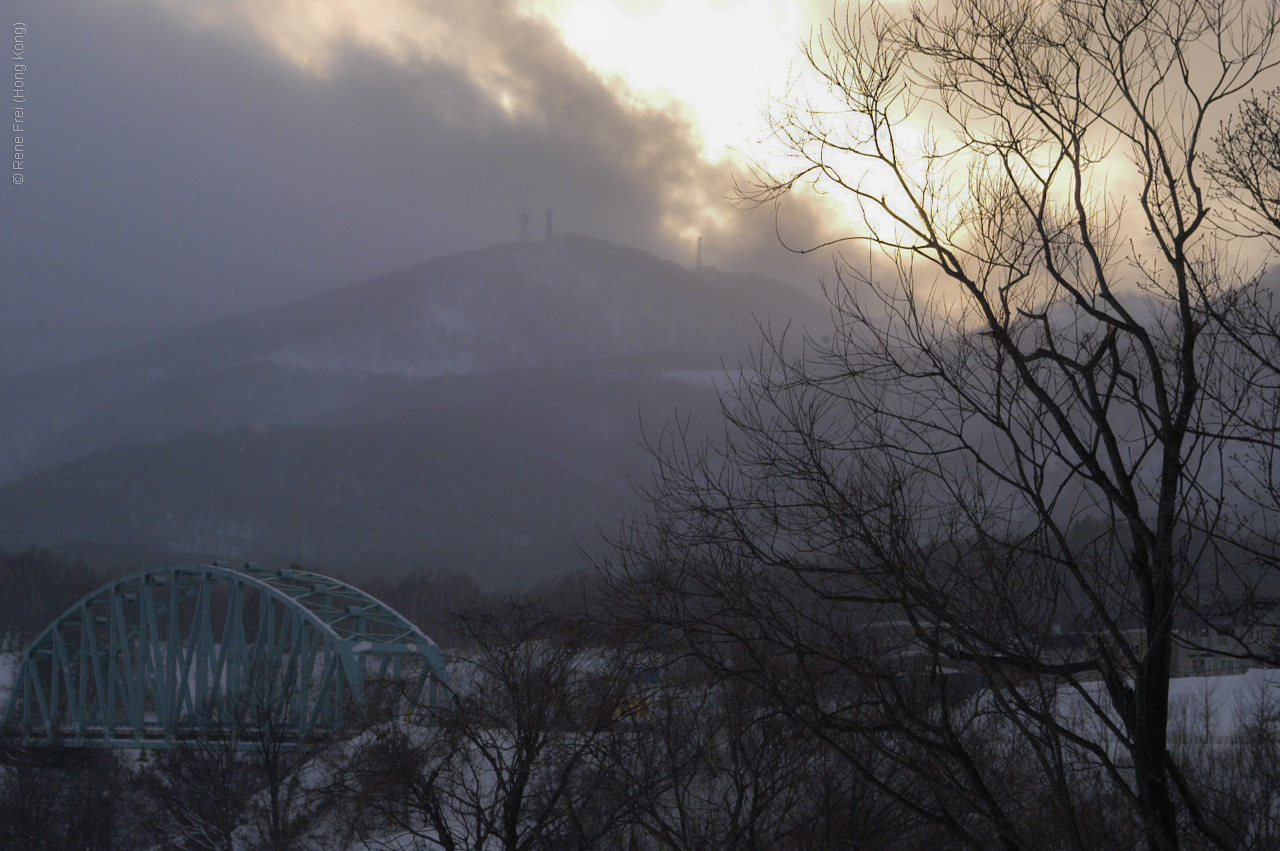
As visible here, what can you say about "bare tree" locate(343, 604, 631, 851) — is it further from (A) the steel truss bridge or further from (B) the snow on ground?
(A) the steel truss bridge

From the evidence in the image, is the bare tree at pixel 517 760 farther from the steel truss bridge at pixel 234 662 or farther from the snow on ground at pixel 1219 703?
the steel truss bridge at pixel 234 662

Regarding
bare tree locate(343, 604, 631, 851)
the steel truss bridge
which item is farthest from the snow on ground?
the steel truss bridge

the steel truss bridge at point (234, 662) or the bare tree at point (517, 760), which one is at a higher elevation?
the bare tree at point (517, 760)

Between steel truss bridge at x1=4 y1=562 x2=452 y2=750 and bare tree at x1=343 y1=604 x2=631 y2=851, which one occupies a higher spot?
bare tree at x1=343 y1=604 x2=631 y2=851

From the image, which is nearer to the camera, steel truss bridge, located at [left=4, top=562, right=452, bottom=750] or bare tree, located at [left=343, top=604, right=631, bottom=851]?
bare tree, located at [left=343, top=604, right=631, bottom=851]

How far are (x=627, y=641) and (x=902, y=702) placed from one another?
1961mm

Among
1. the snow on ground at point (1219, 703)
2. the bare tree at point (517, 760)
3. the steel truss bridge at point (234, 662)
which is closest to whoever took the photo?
the bare tree at point (517, 760)

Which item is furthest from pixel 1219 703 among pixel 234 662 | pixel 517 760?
pixel 234 662

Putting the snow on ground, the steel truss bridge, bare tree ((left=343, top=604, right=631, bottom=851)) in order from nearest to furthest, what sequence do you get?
bare tree ((left=343, top=604, right=631, bottom=851))
the snow on ground
the steel truss bridge

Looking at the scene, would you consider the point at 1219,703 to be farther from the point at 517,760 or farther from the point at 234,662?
the point at 234,662

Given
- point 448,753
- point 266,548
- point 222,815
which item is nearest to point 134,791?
point 222,815

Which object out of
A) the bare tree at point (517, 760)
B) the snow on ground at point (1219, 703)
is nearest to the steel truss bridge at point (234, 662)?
the bare tree at point (517, 760)

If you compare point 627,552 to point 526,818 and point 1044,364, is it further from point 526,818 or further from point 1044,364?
point 526,818

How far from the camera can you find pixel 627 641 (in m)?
7.13
